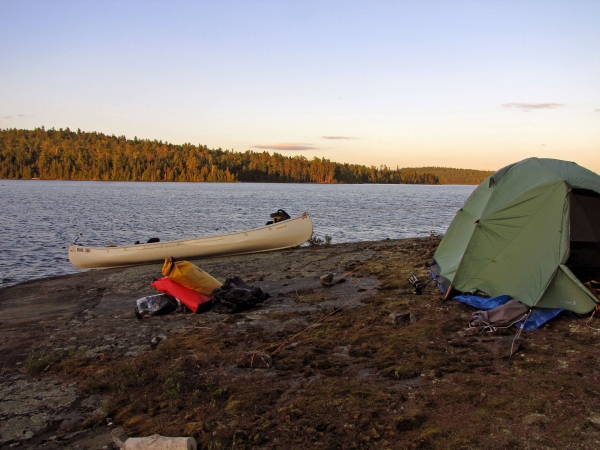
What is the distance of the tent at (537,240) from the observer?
7293 millimetres

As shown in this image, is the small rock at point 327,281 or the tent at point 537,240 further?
A: the small rock at point 327,281

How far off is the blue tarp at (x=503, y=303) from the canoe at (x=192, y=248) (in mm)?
9198

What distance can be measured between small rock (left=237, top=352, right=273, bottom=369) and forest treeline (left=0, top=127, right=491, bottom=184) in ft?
486

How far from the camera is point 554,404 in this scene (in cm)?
474

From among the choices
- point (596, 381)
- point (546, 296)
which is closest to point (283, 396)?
point (596, 381)

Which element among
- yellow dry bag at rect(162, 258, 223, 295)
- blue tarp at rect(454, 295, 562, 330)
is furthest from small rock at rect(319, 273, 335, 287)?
blue tarp at rect(454, 295, 562, 330)

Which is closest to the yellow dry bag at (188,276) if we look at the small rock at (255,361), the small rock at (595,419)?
the small rock at (255,361)

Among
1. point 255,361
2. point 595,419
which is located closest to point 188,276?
point 255,361

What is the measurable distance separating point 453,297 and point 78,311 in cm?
763

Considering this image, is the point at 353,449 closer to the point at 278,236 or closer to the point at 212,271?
the point at 212,271

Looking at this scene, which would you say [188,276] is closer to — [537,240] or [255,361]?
[255,361]

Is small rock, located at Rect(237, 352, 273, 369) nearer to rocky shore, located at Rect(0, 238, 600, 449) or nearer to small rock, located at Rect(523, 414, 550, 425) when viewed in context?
rocky shore, located at Rect(0, 238, 600, 449)

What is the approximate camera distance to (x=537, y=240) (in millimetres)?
7750

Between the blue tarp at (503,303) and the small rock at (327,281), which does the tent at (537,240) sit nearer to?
the blue tarp at (503,303)
